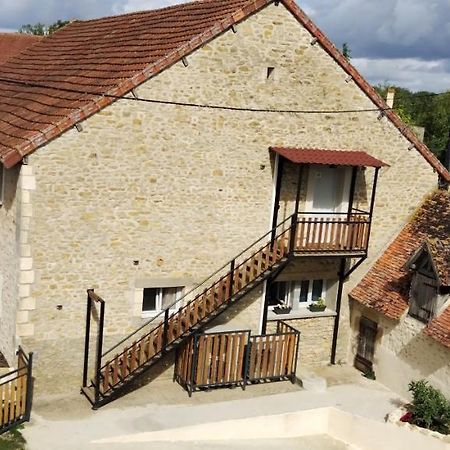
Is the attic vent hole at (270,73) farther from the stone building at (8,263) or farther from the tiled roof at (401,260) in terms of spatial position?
the stone building at (8,263)

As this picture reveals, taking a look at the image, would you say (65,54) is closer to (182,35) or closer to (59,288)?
(182,35)

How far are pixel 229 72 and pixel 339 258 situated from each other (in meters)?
6.16

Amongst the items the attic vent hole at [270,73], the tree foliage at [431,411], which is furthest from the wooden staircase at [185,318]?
the tree foliage at [431,411]

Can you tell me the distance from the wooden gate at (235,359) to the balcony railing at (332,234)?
8.12ft

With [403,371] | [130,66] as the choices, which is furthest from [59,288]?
[403,371]

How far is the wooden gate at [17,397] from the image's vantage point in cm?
1391

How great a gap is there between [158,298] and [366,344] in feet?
21.6

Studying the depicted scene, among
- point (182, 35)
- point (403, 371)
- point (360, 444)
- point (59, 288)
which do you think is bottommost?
point (360, 444)

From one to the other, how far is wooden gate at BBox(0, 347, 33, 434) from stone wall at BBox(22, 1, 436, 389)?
4.26 feet

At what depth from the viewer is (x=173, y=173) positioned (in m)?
16.2

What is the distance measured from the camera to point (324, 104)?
17844mm

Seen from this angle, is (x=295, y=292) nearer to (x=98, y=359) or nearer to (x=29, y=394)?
(x=98, y=359)

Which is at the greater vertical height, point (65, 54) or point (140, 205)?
point (65, 54)

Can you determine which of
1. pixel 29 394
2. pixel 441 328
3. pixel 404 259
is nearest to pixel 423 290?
pixel 441 328
